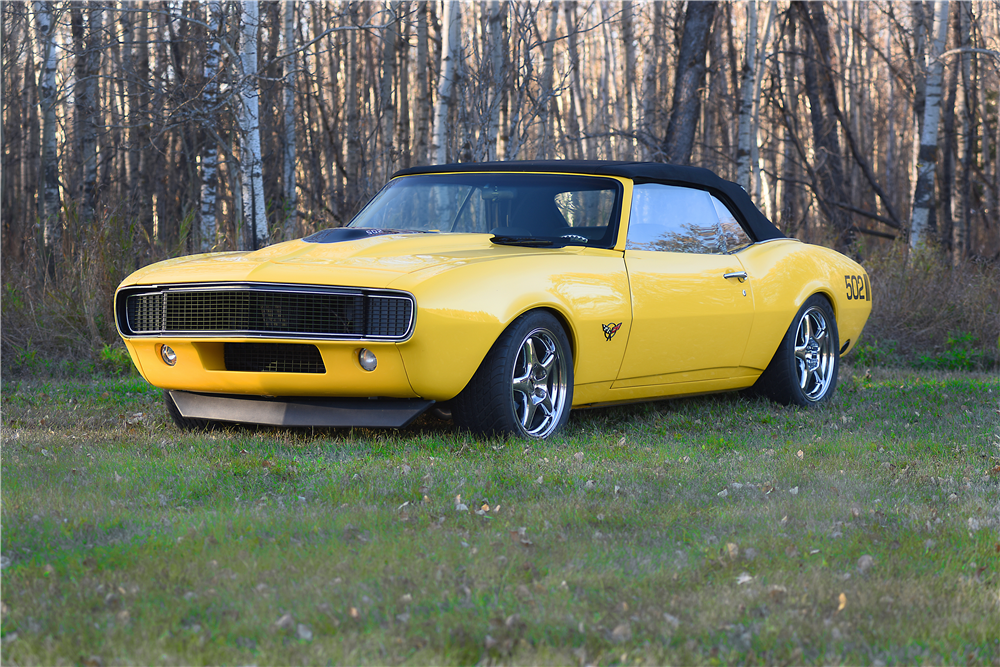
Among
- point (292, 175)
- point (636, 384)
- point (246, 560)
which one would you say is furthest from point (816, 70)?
point (246, 560)

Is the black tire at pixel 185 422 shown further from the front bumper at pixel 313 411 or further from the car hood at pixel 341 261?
the car hood at pixel 341 261

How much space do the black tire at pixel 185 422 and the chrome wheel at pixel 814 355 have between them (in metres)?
3.89

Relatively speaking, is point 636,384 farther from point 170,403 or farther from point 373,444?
point 170,403

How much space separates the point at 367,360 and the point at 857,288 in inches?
175

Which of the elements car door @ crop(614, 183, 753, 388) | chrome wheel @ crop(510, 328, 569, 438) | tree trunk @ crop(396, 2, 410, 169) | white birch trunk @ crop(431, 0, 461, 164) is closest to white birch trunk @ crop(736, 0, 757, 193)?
white birch trunk @ crop(431, 0, 461, 164)

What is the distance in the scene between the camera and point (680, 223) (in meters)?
6.50

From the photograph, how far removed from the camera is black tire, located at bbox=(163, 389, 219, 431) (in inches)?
224

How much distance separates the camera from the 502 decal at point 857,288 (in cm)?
770

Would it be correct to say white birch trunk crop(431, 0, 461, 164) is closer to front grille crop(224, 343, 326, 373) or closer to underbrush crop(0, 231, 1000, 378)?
underbrush crop(0, 231, 1000, 378)

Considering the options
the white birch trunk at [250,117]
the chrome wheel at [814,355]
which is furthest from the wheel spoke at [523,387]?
the white birch trunk at [250,117]

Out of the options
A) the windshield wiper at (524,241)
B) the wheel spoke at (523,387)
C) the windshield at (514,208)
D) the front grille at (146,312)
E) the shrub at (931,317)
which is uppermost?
the windshield at (514,208)

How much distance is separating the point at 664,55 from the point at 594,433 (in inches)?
1082

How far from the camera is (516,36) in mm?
11844

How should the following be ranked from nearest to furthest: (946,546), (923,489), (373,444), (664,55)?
(946,546)
(923,489)
(373,444)
(664,55)
